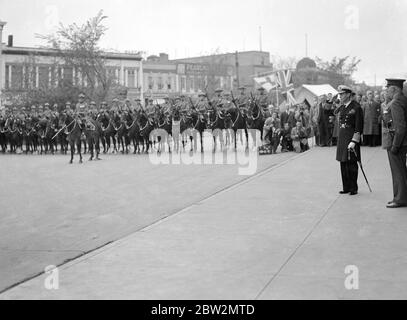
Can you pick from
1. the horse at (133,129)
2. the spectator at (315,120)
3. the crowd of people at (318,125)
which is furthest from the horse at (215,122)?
the spectator at (315,120)

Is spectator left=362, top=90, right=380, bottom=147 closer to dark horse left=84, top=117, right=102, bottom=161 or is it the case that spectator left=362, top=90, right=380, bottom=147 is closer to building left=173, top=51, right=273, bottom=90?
dark horse left=84, top=117, right=102, bottom=161

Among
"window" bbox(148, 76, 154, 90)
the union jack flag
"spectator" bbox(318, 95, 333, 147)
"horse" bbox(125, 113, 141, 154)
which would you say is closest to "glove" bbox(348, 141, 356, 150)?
"spectator" bbox(318, 95, 333, 147)

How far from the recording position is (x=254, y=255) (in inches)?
267

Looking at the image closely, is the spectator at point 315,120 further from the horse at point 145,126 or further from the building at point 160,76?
the building at point 160,76

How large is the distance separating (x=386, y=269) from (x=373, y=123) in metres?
16.1

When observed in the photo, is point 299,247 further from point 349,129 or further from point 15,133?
point 15,133

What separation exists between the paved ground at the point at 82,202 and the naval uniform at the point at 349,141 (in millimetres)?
2816

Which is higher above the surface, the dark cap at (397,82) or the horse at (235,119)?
the dark cap at (397,82)

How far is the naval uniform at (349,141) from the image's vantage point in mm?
11133

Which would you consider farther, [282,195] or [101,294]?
[282,195]
